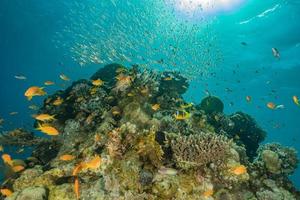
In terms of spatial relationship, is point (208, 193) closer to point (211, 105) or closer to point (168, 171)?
point (168, 171)

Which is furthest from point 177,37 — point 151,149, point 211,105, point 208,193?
point 208,193

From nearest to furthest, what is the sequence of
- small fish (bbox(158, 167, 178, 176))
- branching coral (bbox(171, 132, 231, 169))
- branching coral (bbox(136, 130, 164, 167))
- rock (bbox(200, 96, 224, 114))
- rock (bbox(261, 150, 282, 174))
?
small fish (bbox(158, 167, 178, 176)) → branching coral (bbox(171, 132, 231, 169)) → branching coral (bbox(136, 130, 164, 167)) → rock (bbox(261, 150, 282, 174)) → rock (bbox(200, 96, 224, 114))

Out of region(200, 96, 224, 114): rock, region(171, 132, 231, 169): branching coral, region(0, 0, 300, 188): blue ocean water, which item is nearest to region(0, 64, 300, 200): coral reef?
region(171, 132, 231, 169): branching coral

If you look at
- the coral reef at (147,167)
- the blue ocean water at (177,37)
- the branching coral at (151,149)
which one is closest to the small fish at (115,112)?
the coral reef at (147,167)

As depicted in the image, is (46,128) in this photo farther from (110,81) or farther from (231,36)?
(231,36)

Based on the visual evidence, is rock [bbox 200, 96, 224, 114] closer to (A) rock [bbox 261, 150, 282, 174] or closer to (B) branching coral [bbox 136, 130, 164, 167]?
(A) rock [bbox 261, 150, 282, 174]

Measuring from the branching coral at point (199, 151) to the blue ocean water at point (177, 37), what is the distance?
11695 mm

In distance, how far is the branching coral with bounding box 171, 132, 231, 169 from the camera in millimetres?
6117

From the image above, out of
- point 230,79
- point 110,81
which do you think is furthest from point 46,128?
point 230,79

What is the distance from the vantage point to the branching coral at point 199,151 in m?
6.12

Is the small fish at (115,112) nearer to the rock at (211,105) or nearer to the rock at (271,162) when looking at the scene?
the rock at (271,162)

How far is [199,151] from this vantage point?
6125 mm

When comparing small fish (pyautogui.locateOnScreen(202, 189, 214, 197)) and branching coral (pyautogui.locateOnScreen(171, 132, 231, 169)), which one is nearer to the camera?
small fish (pyautogui.locateOnScreen(202, 189, 214, 197))

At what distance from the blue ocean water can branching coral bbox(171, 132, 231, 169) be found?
11.7 meters
